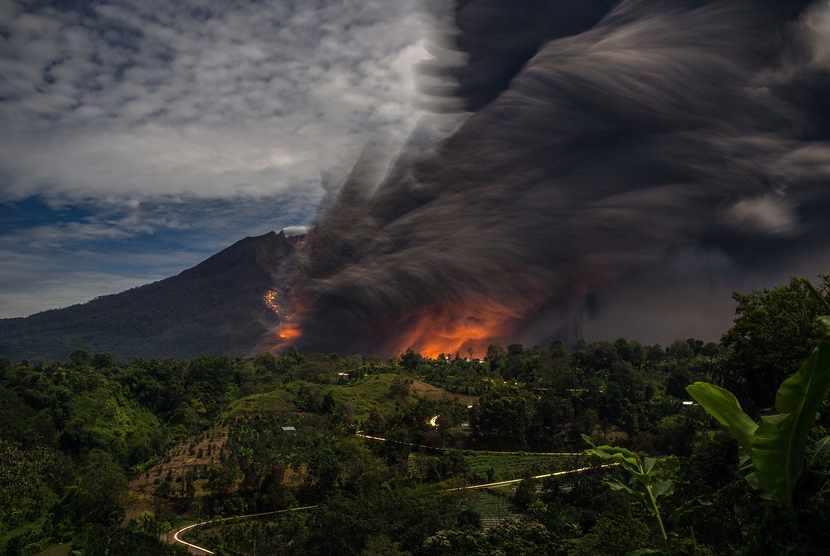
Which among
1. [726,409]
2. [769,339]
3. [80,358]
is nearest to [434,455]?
[769,339]

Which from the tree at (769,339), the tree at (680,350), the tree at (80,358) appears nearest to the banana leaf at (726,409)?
the tree at (769,339)

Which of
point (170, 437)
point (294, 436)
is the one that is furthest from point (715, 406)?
point (170, 437)

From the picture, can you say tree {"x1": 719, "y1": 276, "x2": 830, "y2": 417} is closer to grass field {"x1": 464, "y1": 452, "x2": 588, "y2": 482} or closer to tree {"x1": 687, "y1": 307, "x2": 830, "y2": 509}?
tree {"x1": 687, "y1": 307, "x2": 830, "y2": 509}

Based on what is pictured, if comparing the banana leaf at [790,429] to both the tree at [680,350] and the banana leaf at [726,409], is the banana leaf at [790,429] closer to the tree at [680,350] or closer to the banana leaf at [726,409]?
the banana leaf at [726,409]

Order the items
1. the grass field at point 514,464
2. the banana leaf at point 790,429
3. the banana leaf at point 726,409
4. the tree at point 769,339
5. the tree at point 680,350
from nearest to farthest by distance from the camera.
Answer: the banana leaf at point 790,429 < the banana leaf at point 726,409 < the tree at point 769,339 < the grass field at point 514,464 < the tree at point 680,350

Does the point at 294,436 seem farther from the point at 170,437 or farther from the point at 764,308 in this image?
the point at 764,308

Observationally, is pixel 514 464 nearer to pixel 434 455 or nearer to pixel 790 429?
pixel 434 455

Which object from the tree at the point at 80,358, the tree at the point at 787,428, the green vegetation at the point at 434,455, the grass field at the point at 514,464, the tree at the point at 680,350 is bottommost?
the tree at the point at 680,350

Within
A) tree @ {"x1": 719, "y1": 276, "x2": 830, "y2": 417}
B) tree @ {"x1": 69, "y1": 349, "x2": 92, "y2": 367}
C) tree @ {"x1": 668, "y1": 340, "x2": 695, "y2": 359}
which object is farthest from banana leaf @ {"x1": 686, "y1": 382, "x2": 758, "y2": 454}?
tree @ {"x1": 69, "y1": 349, "x2": 92, "y2": 367}
